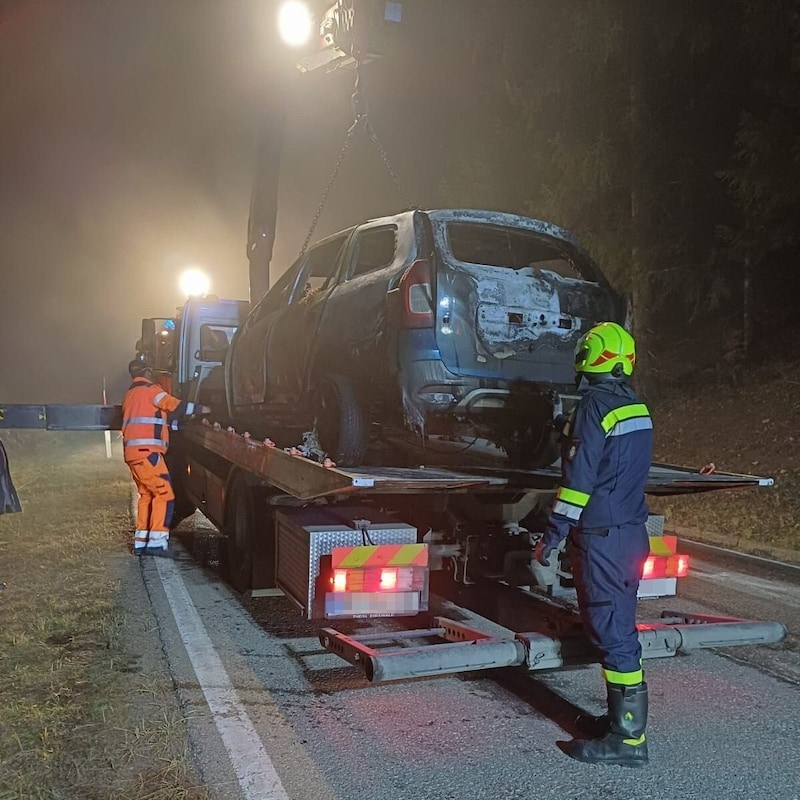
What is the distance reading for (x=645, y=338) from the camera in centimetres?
1580

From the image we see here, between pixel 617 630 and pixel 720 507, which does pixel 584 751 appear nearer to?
pixel 617 630

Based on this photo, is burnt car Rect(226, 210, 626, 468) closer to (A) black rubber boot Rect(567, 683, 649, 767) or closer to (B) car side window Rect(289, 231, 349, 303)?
(B) car side window Rect(289, 231, 349, 303)

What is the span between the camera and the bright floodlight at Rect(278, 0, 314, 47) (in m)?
9.48

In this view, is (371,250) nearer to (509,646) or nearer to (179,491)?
(509,646)

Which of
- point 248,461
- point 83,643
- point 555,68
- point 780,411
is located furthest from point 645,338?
point 83,643

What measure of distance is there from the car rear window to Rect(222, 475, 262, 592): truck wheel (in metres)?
2.34

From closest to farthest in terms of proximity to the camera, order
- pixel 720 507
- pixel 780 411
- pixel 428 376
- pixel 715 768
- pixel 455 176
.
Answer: pixel 715 768 → pixel 428 376 → pixel 720 507 → pixel 780 411 → pixel 455 176

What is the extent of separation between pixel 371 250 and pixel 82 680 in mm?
3505

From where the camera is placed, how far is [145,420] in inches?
311

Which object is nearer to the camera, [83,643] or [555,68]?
[83,643]

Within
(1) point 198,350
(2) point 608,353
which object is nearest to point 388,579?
(2) point 608,353

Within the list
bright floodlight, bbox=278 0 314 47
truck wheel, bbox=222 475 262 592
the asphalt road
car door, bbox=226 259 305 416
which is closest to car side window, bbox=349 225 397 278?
car door, bbox=226 259 305 416

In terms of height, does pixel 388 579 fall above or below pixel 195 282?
below

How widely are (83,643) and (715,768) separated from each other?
3661mm
